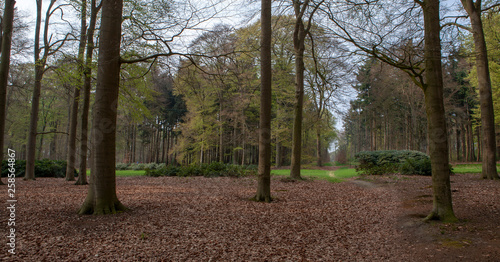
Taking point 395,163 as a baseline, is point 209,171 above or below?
below

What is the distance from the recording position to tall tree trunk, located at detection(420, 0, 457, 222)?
4.66 meters

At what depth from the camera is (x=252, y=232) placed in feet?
15.1

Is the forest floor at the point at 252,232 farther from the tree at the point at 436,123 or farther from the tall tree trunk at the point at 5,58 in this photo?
the tall tree trunk at the point at 5,58

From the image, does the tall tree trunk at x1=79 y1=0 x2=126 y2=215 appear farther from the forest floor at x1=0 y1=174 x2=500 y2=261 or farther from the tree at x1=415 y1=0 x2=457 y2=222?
the tree at x1=415 y1=0 x2=457 y2=222

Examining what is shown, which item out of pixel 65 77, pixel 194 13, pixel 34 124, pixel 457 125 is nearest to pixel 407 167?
pixel 194 13

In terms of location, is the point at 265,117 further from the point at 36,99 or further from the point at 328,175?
the point at 36,99

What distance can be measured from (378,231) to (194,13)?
17.7 ft

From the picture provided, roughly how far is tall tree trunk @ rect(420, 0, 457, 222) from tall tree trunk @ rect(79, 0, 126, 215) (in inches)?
228

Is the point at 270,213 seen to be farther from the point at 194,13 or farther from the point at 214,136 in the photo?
the point at 214,136

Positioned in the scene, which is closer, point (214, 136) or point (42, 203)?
point (42, 203)

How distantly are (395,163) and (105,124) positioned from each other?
1510 cm

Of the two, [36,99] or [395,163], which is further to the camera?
[395,163]

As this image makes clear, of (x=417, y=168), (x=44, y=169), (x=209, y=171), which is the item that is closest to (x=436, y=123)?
(x=417, y=168)

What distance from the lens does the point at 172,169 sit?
16.9 metres
